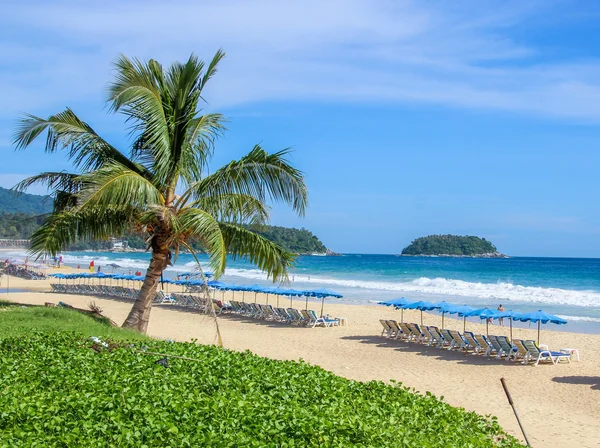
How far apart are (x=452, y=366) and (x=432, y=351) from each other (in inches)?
72.0

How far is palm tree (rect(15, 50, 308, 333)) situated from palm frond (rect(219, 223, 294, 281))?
0.06ft

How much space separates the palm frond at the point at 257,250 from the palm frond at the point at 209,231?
0.54m

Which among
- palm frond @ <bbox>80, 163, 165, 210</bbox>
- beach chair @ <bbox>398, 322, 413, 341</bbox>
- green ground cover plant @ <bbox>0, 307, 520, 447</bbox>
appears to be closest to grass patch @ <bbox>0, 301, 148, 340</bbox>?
palm frond @ <bbox>80, 163, 165, 210</bbox>

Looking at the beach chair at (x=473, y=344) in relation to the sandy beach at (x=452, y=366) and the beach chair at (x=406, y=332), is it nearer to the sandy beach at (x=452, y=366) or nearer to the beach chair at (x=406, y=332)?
the sandy beach at (x=452, y=366)

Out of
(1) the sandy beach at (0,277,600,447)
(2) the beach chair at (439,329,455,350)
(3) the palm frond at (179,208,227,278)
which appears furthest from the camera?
(2) the beach chair at (439,329,455,350)

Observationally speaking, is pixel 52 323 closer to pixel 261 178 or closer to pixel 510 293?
pixel 261 178

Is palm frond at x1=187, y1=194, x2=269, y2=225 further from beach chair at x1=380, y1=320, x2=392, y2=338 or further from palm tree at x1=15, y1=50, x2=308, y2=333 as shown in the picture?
beach chair at x1=380, y1=320, x2=392, y2=338

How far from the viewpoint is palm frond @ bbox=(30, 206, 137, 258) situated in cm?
1104

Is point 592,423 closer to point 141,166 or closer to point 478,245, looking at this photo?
point 141,166

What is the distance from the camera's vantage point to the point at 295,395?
5.56 m

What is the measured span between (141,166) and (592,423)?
8.70m

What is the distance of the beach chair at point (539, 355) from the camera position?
14.3 metres

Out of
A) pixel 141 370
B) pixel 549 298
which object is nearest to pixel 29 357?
pixel 141 370

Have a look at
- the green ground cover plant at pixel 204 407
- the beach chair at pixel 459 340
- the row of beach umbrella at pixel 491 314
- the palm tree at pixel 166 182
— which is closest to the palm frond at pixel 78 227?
the palm tree at pixel 166 182
